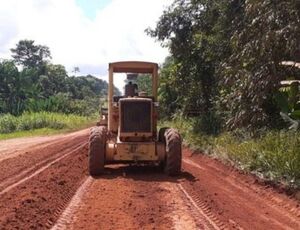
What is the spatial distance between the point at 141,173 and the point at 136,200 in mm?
3813

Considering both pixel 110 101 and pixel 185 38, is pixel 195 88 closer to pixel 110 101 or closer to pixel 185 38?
pixel 185 38

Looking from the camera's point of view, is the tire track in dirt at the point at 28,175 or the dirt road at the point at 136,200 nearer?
the dirt road at the point at 136,200

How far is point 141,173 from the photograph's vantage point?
1339 cm

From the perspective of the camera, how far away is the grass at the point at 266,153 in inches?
442

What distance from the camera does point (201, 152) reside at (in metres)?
19.1

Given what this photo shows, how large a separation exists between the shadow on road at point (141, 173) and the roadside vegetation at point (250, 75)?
185 centimetres

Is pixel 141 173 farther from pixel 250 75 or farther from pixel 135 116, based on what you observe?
pixel 250 75

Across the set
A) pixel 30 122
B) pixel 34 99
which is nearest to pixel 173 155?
pixel 30 122

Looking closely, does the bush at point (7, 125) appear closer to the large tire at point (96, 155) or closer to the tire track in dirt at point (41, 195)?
the tire track in dirt at point (41, 195)

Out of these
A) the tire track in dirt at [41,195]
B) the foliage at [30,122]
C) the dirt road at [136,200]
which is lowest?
the dirt road at [136,200]

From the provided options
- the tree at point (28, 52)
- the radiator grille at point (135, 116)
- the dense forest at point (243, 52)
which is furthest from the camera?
the tree at point (28, 52)

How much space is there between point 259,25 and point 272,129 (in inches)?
120

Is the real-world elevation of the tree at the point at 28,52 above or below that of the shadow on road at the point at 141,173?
above

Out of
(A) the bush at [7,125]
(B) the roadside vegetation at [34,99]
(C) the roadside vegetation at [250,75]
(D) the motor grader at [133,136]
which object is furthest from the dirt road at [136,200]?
(A) the bush at [7,125]
